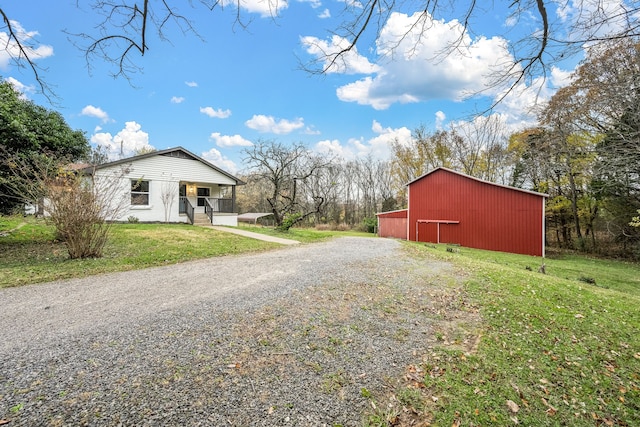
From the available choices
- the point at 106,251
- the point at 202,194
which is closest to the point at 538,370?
the point at 106,251

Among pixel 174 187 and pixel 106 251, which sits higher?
pixel 174 187

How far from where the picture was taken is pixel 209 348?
2.83 metres

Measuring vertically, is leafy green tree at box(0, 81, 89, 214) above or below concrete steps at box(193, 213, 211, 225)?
above

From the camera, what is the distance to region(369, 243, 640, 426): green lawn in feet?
7.12

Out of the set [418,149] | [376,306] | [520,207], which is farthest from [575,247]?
[376,306]

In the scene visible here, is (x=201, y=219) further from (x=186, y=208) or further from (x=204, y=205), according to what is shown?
(x=204, y=205)

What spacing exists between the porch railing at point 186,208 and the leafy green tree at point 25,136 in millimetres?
6851

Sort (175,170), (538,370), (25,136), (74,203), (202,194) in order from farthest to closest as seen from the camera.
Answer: (202,194)
(175,170)
(25,136)
(74,203)
(538,370)

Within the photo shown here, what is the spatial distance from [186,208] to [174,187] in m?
1.55

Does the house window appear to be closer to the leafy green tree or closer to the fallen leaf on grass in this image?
the leafy green tree

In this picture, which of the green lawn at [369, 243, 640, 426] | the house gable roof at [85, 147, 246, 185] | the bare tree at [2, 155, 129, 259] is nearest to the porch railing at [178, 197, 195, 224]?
the house gable roof at [85, 147, 246, 185]

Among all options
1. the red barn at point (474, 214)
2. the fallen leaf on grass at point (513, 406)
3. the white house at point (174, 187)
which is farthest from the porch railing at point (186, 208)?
the fallen leaf on grass at point (513, 406)

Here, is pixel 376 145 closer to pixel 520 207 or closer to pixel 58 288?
pixel 520 207

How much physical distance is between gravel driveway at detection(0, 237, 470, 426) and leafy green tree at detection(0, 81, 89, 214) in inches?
227
